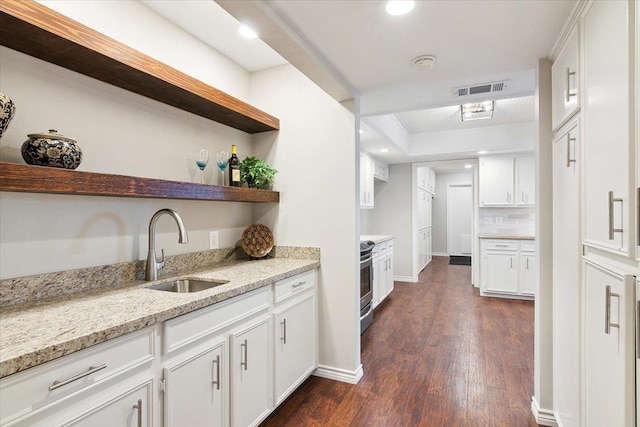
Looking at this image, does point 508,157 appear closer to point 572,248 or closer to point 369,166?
point 369,166

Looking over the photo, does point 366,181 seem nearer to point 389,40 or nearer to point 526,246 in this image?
point 526,246

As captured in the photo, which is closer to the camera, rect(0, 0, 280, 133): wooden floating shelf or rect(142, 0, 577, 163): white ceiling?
rect(0, 0, 280, 133): wooden floating shelf

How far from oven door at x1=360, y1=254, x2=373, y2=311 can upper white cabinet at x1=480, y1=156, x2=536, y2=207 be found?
9.55 feet

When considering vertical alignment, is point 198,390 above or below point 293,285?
below

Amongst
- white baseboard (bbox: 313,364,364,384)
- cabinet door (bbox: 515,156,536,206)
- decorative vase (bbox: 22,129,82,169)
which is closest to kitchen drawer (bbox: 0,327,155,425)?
decorative vase (bbox: 22,129,82,169)

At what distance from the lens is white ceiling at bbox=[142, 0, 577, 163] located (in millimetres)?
1486

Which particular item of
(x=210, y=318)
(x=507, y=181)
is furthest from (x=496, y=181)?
(x=210, y=318)

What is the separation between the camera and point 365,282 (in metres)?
3.41

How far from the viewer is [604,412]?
1.19 meters

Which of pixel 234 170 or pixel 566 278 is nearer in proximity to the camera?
pixel 566 278

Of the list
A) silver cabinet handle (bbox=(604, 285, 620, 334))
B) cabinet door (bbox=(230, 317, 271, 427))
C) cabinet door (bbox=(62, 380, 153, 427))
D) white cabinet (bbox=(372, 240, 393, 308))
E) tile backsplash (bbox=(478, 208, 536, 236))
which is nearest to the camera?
cabinet door (bbox=(62, 380, 153, 427))

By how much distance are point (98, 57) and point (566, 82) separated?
2.29 m

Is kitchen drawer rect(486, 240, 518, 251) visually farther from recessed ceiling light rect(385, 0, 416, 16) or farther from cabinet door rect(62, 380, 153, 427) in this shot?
cabinet door rect(62, 380, 153, 427)

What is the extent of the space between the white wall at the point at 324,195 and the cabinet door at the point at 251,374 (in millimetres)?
730
